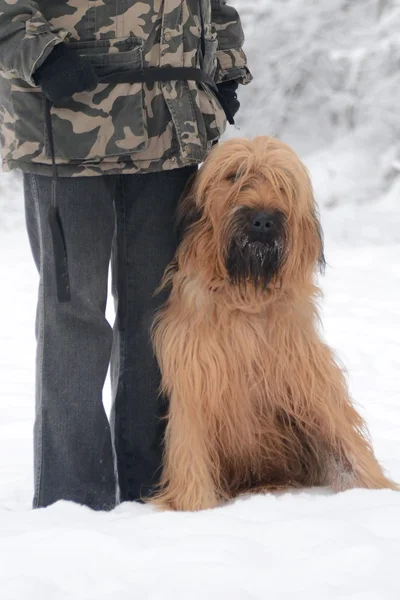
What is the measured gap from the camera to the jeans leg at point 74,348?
2.60 m

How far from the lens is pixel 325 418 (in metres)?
2.72

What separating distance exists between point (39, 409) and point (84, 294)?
16.2 inches

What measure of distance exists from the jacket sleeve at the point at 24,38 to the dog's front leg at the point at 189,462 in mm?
1083

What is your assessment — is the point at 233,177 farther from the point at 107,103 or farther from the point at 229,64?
the point at 229,64

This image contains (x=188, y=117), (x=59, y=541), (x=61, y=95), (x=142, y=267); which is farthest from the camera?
(x=142, y=267)

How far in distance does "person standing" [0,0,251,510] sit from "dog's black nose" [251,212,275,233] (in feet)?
1.02

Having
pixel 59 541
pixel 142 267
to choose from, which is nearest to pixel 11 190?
pixel 142 267

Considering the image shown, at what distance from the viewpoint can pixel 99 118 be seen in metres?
2.48

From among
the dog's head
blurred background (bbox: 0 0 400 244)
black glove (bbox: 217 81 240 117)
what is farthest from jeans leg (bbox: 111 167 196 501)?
blurred background (bbox: 0 0 400 244)

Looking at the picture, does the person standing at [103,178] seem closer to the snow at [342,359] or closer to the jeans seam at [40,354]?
the jeans seam at [40,354]

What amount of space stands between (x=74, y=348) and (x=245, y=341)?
53cm

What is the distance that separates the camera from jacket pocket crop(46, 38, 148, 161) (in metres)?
2.47

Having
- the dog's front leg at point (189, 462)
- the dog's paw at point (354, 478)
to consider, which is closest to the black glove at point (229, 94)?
the dog's front leg at point (189, 462)

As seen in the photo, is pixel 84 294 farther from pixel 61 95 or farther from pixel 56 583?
pixel 56 583
